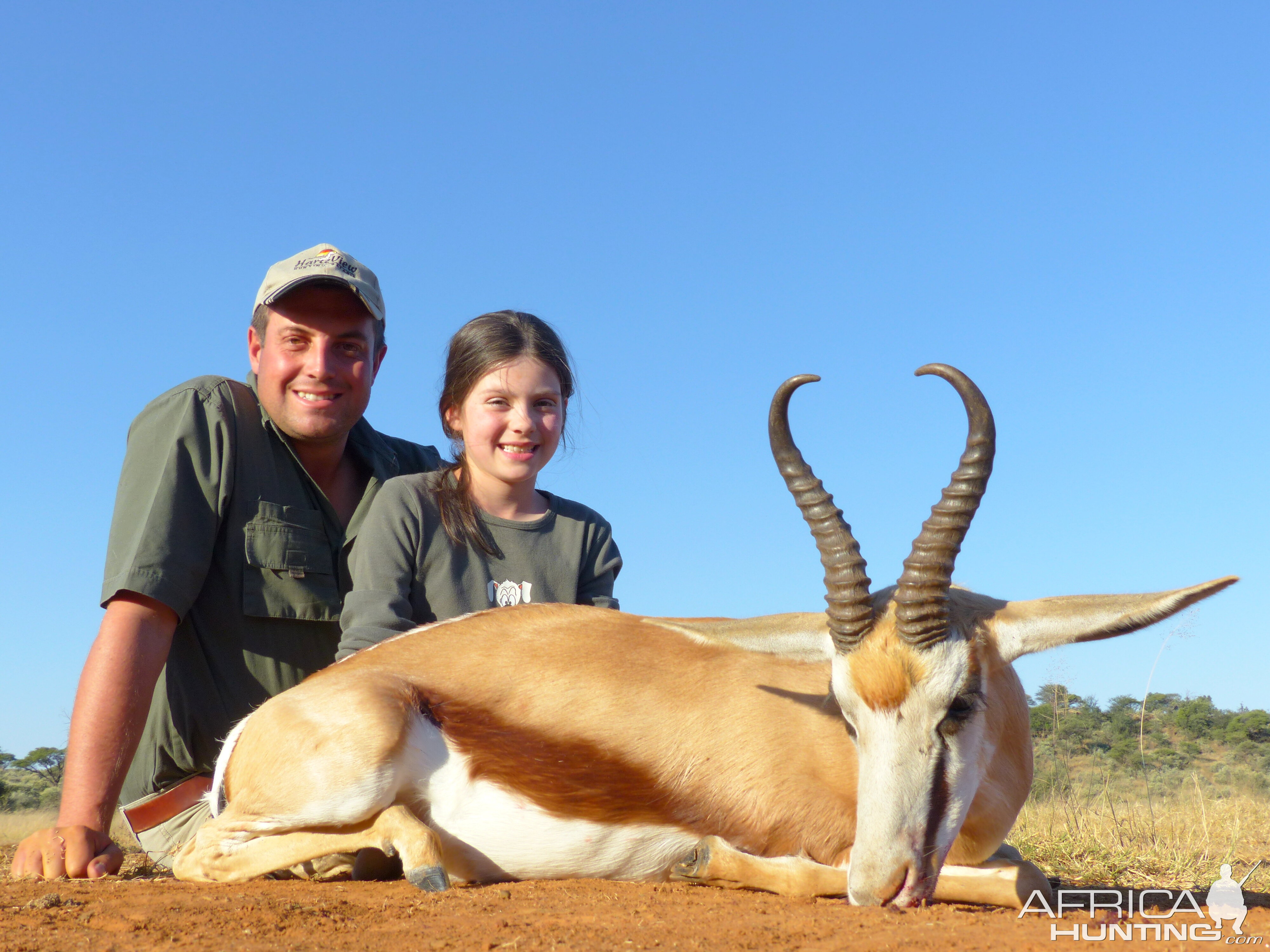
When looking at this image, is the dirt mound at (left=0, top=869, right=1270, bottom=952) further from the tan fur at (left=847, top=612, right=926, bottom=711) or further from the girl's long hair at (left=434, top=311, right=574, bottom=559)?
the girl's long hair at (left=434, top=311, right=574, bottom=559)

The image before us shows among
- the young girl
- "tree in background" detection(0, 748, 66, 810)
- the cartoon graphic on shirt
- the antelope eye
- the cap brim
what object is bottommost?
"tree in background" detection(0, 748, 66, 810)

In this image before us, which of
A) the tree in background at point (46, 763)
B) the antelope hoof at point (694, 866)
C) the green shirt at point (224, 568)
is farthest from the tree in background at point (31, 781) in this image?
the antelope hoof at point (694, 866)

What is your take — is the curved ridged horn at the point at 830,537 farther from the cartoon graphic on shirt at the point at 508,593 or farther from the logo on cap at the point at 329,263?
the logo on cap at the point at 329,263

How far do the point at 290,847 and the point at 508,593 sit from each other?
200cm

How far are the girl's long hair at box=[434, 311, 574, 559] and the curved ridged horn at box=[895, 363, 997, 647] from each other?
2.66 meters

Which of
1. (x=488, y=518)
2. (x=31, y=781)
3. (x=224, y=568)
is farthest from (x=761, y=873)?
(x=31, y=781)

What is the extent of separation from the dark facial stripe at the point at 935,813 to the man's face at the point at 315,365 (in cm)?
438

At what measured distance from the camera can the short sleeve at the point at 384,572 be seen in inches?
215

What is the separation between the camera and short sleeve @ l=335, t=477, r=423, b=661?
5449mm

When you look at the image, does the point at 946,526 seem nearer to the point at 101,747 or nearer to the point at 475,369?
the point at 475,369

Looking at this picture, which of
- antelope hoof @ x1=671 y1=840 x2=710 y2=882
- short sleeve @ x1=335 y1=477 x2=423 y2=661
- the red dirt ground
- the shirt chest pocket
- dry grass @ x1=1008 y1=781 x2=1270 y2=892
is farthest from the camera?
the shirt chest pocket

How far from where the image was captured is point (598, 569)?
21.2ft

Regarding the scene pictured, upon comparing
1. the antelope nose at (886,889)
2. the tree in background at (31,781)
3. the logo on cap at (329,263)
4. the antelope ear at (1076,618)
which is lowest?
the tree in background at (31,781)

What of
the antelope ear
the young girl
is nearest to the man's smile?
the young girl
